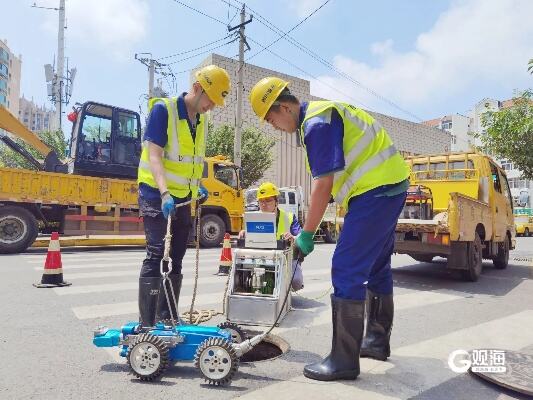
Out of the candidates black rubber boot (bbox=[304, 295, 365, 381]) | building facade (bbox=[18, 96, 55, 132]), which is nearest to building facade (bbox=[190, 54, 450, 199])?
black rubber boot (bbox=[304, 295, 365, 381])

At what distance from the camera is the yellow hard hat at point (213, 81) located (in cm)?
296

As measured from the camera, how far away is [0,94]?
75062 mm

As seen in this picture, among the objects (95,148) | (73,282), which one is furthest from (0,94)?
(73,282)

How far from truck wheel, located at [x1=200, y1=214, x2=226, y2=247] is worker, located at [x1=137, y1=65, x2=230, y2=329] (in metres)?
8.57

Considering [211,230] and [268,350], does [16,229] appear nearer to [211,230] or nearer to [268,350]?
[211,230]

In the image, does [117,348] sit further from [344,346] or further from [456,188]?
[456,188]

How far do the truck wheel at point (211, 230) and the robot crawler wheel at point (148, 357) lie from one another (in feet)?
30.4

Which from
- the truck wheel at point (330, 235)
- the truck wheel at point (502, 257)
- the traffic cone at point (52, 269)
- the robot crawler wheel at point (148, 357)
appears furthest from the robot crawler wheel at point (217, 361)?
the truck wheel at point (330, 235)

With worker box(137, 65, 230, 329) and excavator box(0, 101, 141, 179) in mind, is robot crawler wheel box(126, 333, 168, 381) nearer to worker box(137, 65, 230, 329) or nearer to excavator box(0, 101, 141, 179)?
worker box(137, 65, 230, 329)

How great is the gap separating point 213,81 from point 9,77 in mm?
94209

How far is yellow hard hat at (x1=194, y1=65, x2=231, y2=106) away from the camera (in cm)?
296

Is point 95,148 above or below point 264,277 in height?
above

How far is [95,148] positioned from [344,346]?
398 inches

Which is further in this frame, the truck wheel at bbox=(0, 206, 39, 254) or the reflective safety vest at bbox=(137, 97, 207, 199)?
the truck wheel at bbox=(0, 206, 39, 254)
